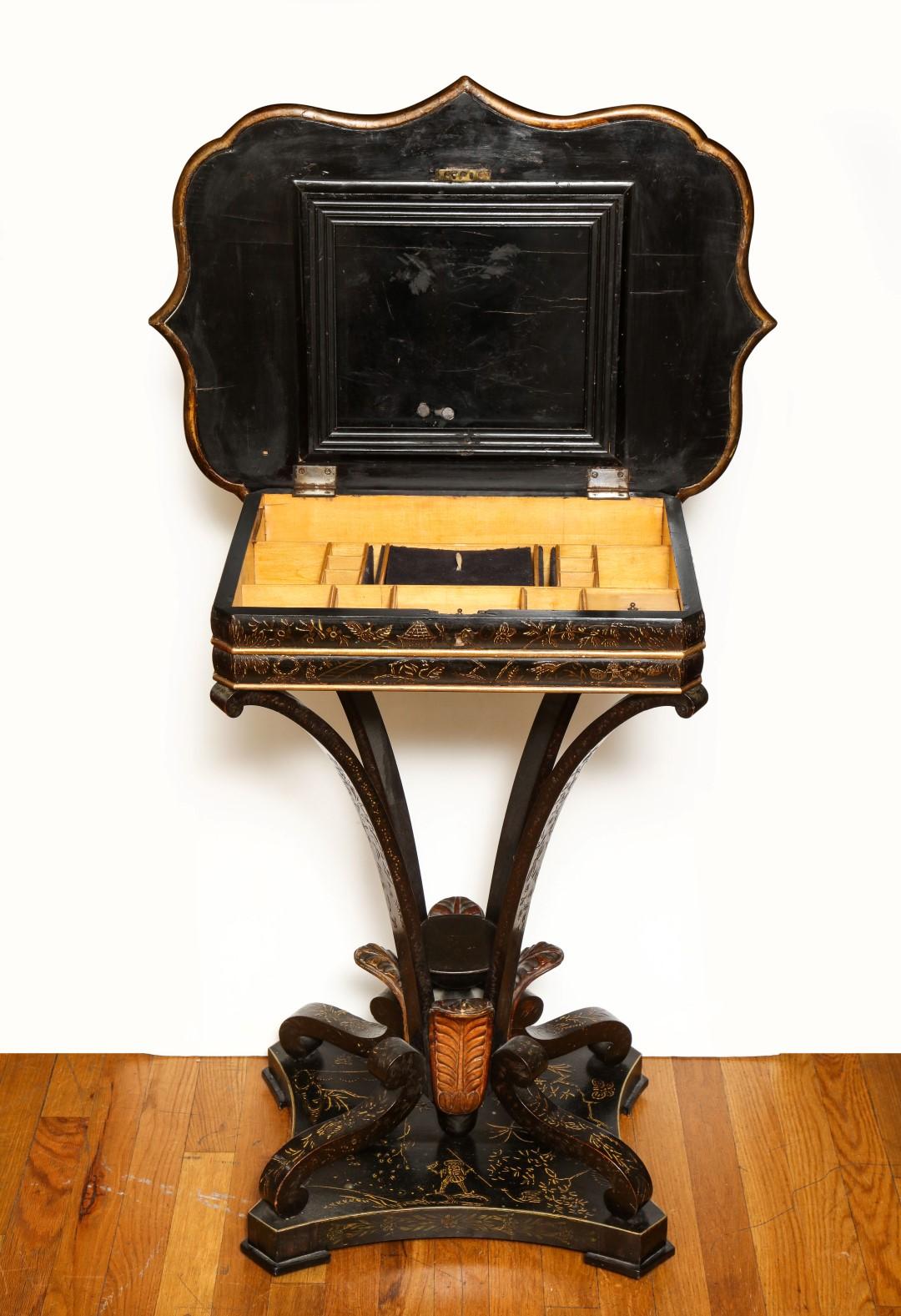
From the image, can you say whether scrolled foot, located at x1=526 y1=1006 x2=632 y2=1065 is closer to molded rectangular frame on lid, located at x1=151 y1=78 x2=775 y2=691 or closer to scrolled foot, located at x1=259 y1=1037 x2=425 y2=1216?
scrolled foot, located at x1=259 y1=1037 x2=425 y2=1216

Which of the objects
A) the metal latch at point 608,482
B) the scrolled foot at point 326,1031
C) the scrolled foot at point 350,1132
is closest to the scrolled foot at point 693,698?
the metal latch at point 608,482

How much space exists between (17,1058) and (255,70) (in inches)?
73.3

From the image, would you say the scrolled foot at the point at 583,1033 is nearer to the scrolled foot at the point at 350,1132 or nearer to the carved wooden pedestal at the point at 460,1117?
the carved wooden pedestal at the point at 460,1117

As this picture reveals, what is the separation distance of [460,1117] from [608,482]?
1109mm

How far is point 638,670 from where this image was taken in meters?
2.52

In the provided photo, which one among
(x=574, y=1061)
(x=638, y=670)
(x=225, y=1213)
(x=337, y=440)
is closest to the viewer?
(x=638, y=670)

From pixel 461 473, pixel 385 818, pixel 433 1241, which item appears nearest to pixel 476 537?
pixel 461 473

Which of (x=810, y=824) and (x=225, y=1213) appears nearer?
(x=225, y=1213)

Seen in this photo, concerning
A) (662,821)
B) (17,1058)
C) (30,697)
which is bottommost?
(17,1058)

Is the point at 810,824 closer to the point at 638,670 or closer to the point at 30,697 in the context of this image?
the point at 638,670

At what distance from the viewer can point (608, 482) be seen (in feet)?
9.37

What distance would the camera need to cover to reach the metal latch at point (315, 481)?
2867 millimetres

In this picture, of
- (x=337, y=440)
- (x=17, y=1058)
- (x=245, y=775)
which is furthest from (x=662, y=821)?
(x=17, y=1058)

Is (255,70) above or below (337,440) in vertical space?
above
